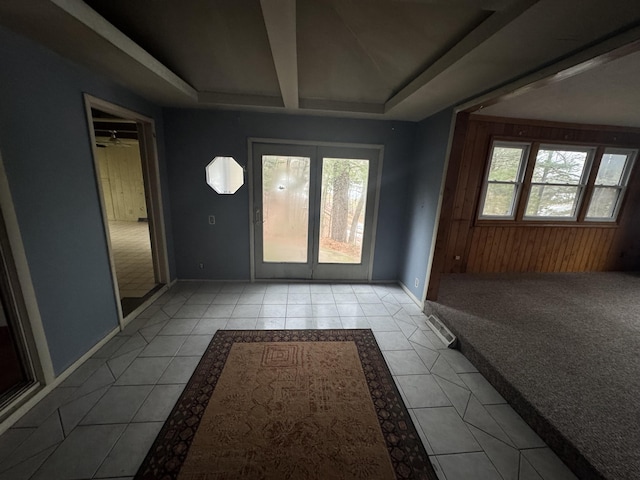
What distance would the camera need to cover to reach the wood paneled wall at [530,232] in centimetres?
357

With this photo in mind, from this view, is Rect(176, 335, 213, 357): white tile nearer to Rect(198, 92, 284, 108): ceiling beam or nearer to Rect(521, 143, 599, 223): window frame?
Rect(198, 92, 284, 108): ceiling beam

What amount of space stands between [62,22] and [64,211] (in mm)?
1216

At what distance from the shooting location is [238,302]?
3150 mm

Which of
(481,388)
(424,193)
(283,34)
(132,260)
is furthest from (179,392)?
(132,260)

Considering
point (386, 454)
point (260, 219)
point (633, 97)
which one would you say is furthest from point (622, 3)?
point (260, 219)

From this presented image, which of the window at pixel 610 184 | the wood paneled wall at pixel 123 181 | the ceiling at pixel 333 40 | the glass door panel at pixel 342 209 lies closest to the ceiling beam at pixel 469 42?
the ceiling at pixel 333 40

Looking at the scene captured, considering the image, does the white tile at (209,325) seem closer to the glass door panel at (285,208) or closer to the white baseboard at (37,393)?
the white baseboard at (37,393)

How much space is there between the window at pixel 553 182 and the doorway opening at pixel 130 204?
455 centimetres

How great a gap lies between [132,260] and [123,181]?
4695 millimetres

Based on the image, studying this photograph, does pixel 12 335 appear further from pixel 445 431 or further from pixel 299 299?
pixel 445 431

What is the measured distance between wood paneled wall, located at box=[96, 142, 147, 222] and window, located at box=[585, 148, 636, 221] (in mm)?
10316

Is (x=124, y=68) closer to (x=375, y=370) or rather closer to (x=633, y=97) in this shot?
(x=375, y=370)

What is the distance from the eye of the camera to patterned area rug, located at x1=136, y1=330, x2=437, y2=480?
138cm

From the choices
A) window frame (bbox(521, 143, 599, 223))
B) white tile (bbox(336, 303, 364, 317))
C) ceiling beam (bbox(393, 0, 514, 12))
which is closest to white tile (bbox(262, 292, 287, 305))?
white tile (bbox(336, 303, 364, 317))
